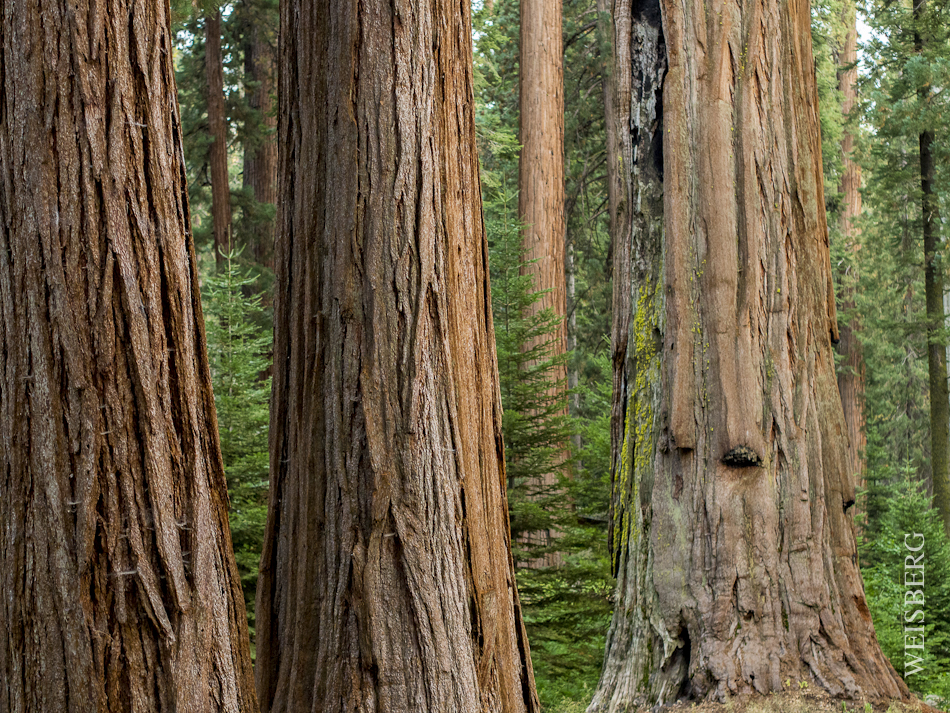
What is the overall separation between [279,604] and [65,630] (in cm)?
90

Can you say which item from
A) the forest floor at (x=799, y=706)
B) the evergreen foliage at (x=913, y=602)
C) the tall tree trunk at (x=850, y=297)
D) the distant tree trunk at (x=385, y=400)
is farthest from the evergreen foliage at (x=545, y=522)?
the tall tree trunk at (x=850, y=297)

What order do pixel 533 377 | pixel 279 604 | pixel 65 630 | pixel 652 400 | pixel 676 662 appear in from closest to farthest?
pixel 65 630, pixel 279 604, pixel 676 662, pixel 652 400, pixel 533 377

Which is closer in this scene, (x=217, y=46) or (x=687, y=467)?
(x=687, y=467)

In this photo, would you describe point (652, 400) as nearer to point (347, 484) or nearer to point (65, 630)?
point (347, 484)

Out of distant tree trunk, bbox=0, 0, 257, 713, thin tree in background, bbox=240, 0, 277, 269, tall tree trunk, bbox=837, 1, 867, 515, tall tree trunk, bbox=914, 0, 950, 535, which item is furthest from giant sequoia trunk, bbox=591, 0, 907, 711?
tall tree trunk, bbox=837, 1, 867, 515

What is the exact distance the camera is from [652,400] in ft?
16.0

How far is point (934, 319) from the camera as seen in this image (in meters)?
14.7

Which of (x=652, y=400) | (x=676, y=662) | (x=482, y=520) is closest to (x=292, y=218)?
(x=482, y=520)

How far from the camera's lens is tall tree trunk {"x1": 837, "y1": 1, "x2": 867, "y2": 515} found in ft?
68.6

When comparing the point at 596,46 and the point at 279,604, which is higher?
the point at 596,46

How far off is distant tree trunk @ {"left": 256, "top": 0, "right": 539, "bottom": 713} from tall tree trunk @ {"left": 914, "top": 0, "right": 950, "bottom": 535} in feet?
44.8

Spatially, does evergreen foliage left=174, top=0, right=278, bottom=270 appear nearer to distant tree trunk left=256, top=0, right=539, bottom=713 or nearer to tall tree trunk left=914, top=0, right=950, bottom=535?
tall tree trunk left=914, top=0, right=950, bottom=535

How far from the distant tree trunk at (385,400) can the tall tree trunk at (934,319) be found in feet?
44.8

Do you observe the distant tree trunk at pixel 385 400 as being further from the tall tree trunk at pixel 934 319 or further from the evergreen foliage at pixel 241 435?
the tall tree trunk at pixel 934 319
